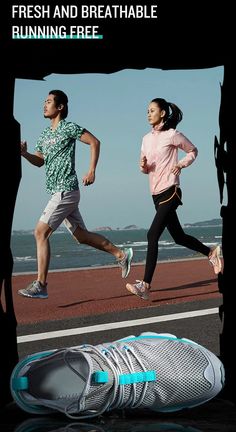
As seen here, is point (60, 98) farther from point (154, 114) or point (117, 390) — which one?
point (117, 390)

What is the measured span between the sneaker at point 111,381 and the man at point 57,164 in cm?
79

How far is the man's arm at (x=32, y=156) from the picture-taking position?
2.94m

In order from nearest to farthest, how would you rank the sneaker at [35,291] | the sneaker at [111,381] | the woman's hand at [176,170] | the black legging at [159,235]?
the sneaker at [111,381], the woman's hand at [176,170], the sneaker at [35,291], the black legging at [159,235]

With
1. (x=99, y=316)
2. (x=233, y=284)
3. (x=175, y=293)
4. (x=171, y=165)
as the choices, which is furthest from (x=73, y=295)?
(x=233, y=284)

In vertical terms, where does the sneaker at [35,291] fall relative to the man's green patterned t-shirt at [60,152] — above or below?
→ below

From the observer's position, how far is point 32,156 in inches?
124

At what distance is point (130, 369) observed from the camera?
299cm

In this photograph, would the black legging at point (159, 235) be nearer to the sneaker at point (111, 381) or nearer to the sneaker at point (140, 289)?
the sneaker at point (140, 289)

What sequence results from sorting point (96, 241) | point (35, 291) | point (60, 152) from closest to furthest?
point (60, 152), point (35, 291), point (96, 241)

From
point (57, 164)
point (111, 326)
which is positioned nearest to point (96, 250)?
point (111, 326)

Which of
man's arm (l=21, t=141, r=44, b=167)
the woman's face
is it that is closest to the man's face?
man's arm (l=21, t=141, r=44, b=167)

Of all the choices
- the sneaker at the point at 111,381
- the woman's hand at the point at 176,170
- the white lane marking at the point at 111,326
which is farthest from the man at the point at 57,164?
the white lane marking at the point at 111,326

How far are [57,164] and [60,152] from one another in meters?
0.06

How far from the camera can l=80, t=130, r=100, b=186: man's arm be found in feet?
10.5
